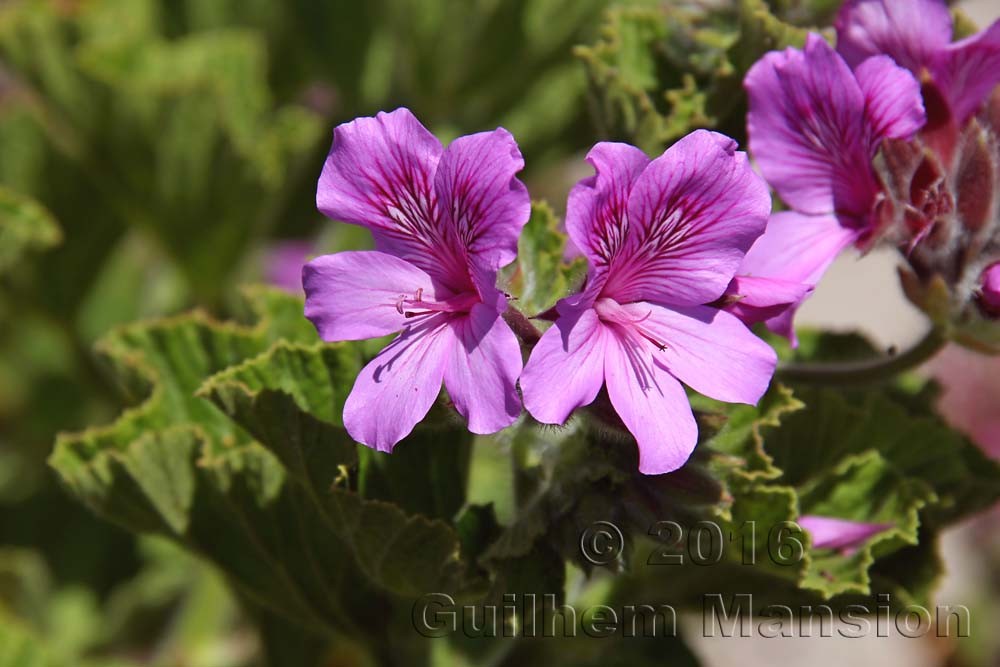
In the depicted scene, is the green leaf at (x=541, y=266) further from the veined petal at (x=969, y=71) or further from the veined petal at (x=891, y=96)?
the veined petal at (x=969, y=71)

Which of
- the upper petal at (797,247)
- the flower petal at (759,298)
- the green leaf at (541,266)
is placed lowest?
the upper petal at (797,247)

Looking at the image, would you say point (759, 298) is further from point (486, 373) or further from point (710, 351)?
point (486, 373)

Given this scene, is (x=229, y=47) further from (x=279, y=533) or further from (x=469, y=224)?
(x=469, y=224)

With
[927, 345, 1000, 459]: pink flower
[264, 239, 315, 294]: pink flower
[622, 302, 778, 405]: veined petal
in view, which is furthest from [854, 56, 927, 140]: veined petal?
[927, 345, 1000, 459]: pink flower

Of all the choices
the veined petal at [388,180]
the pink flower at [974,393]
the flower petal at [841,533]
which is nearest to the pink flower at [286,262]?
the flower petal at [841,533]

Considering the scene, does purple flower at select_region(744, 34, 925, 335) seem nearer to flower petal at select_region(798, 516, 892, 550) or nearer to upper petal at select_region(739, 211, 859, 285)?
upper petal at select_region(739, 211, 859, 285)

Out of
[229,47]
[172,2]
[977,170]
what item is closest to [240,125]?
[229,47]

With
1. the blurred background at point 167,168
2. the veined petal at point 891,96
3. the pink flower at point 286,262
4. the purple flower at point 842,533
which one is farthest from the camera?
the pink flower at point 286,262
